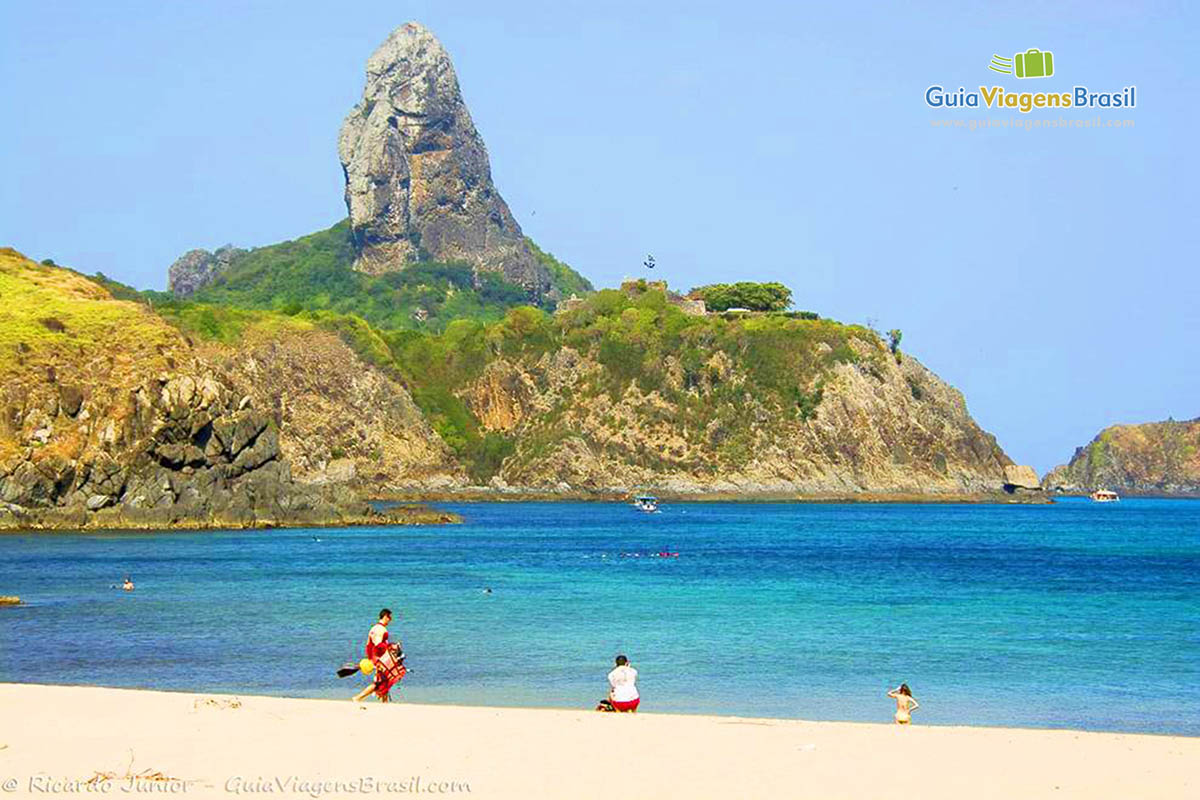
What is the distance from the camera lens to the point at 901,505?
190125mm

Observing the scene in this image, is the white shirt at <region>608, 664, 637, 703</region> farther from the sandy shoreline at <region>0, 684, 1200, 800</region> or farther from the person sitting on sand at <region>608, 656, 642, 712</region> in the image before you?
the sandy shoreline at <region>0, 684, 1200, 800</region>

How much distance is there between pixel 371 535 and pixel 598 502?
81842 mm

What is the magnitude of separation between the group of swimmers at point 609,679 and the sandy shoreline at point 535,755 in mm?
1135

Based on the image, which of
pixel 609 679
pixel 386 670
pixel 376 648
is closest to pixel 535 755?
pixel 609 679

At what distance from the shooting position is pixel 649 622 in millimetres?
49031

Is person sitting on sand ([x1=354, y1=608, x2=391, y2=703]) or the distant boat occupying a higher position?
the distant boat

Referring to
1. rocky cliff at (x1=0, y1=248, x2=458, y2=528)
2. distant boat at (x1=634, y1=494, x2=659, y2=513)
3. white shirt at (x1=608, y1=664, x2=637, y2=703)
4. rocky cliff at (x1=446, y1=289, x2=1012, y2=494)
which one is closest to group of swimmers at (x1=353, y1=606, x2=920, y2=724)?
white shirt at (x1=608, y1=664, x2=637, y2=703)

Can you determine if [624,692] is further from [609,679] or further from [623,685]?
[609,679]

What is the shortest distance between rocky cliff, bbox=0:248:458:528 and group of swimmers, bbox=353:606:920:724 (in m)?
76.4

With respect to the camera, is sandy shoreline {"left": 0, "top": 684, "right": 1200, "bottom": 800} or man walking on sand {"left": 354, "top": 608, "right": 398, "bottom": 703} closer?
sandy shoreline {"left": 0, "top": 684, "right": 1200, "bottom": 800}

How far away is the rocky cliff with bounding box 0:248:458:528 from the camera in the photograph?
100750 millimetres

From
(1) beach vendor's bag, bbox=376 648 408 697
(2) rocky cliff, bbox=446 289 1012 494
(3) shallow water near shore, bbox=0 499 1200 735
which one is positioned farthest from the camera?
(2) rocky cliff, bbox=446 289 1012 494

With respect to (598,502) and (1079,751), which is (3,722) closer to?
(1079,751)

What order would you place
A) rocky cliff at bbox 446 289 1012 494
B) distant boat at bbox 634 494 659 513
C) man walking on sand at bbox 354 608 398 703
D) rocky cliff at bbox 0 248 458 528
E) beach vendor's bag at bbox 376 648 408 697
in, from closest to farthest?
beach vendor's bag at bbox 376 648 408 697, man walking on sand at bbox 354 608 398 703, rocky cliff at bbox 0 248 458 528, distant boat at bbox 634 494 659 513, rocky cliff at bbox 446 289 1012 494
